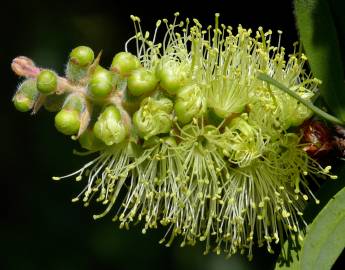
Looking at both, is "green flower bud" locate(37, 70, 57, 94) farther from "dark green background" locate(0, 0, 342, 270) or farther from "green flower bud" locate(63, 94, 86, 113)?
"dark green background" locate(0, 0, 342, 270)

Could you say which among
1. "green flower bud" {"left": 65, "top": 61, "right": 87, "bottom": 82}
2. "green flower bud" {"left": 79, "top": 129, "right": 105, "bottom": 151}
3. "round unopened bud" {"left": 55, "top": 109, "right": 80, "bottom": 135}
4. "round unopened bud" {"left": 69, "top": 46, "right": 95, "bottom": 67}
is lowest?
"green flower bud" {"left": 79, "top": 129, "right": 105, "bottom": 151}

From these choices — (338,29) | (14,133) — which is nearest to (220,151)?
(338,29)

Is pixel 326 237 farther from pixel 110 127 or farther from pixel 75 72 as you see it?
pixel 75 72

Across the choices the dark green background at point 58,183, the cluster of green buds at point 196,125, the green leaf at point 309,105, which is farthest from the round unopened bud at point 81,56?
the dark green background at point 58,183

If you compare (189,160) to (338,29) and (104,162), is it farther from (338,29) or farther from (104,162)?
(338,29)

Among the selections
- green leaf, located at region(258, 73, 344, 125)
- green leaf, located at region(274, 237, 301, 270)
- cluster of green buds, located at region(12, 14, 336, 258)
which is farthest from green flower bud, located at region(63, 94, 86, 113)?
green leaf, located at region(274, 237, 301, 270)

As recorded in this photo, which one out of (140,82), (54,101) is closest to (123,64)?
(140,82)
